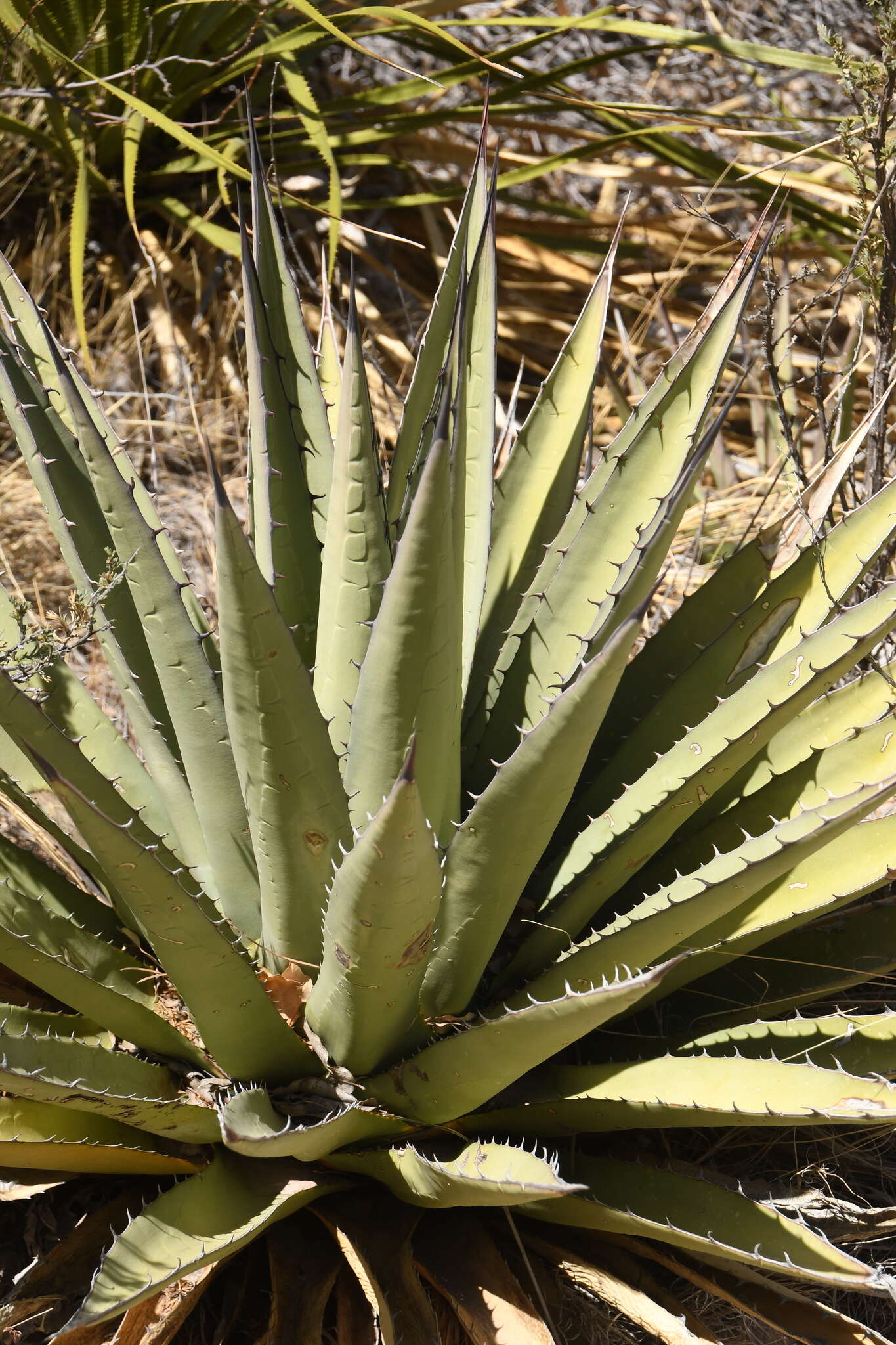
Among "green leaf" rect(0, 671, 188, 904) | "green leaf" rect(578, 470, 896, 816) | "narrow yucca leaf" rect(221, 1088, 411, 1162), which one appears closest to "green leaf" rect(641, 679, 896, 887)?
"green leaf" rect(578, 470, 896, 816)

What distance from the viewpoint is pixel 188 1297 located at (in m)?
1.13

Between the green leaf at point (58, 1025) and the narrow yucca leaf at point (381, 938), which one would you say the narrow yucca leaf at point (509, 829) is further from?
the green leaf at point (58, 1025)

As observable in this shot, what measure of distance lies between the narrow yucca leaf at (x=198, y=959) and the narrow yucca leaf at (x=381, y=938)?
6 cm

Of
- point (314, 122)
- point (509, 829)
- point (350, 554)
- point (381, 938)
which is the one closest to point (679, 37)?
point (314, 122)

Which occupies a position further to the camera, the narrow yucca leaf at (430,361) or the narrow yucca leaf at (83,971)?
the narrow yucca leaf at (430,361)

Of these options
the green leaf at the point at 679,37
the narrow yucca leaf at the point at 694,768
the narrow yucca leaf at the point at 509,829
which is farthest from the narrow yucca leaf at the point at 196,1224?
the green leaf at the point at 679,37

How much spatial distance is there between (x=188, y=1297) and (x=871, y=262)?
1.63 m

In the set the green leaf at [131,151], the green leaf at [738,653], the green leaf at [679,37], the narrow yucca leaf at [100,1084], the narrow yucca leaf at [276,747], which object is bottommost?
the narrow yucca leaf at [100,1084]

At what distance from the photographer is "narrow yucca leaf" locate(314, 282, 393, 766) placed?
1.19 m

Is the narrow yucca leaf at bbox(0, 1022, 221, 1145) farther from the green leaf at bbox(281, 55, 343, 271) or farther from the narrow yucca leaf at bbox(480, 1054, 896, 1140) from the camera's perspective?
the green leaf at bbox(281, 55, 343, 271)

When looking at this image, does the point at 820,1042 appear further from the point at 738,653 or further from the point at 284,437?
the point at 284,437

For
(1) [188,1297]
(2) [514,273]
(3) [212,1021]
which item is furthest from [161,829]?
(2) [514,273]

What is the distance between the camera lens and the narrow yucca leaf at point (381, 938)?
901 mm

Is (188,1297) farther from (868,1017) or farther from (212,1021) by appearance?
(868,1017)
